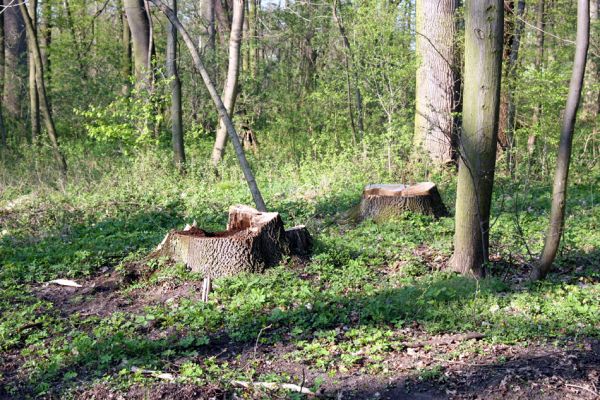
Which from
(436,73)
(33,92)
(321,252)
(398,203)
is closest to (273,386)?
(321,252)

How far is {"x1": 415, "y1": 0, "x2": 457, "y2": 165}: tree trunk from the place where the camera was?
1204 centimetres

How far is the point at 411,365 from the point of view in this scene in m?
4.41

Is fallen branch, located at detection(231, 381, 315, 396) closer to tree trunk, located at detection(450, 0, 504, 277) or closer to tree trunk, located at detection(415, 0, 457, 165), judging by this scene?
tree trunk, located at detection(450, 0, 504, 277)

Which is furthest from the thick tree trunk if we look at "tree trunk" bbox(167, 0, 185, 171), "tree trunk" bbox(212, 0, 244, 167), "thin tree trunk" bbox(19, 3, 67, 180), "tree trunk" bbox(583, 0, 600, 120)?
"tree trunk" bbox(583, 0, 600, 120)

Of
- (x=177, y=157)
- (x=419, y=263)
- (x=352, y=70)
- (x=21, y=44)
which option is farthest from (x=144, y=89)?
(x=21, y=44)

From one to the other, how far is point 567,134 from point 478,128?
79 cm

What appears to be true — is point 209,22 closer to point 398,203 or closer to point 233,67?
point 233,67

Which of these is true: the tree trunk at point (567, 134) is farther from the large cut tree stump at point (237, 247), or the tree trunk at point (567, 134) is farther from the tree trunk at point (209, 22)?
the tree trunk at point (209, 22)

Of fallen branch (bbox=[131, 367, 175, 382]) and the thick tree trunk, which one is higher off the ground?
the thick tree trunk

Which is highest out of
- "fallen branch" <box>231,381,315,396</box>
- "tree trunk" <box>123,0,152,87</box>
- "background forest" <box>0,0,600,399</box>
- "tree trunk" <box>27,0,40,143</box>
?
"tree trunk" <box>123,0,152,87</box>

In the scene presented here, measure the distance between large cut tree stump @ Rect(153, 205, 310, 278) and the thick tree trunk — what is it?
1496cm

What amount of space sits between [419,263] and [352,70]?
7.95 m

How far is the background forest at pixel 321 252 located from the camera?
443 cm

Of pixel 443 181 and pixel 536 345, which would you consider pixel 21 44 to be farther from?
pixel 536 345
